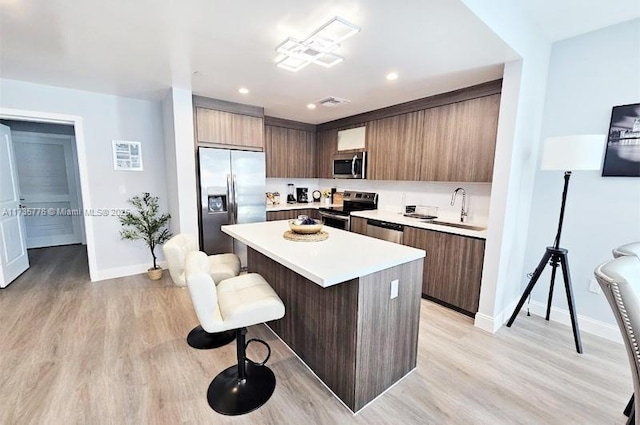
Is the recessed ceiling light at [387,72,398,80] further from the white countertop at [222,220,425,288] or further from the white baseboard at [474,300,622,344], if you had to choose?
the white baseboard at [474,300,622,344]

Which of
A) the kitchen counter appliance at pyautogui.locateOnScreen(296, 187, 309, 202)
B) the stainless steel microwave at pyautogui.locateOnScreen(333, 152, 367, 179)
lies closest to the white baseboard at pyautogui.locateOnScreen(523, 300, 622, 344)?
the stainless steel microwave at pyautogui.locateOnScreen(333, 152, 367, 179)

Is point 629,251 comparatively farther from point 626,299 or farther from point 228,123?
point 228,123

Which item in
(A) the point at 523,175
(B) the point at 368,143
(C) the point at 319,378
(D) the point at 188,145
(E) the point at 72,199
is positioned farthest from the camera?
(E) the point at 72,199

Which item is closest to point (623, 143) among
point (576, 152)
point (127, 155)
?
point (576, 152)

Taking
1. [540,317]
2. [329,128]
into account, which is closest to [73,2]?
[329,128]

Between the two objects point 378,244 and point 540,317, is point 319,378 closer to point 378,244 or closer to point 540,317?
point 378,244

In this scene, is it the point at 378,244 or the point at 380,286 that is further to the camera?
A: the point at 378,244

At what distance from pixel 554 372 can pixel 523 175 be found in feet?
A: 5.41

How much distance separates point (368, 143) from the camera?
409 cm

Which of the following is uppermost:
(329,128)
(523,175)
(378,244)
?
(329,128)

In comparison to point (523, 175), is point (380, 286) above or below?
below

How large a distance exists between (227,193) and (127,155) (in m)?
1.47

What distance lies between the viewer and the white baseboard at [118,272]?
143 inches

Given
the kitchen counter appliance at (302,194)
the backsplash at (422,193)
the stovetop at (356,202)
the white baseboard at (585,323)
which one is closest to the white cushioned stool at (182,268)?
the stovetop at (356,202)
